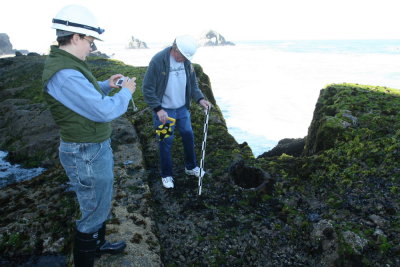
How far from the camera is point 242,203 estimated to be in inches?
215

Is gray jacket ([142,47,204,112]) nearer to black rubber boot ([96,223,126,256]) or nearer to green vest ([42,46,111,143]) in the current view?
green vest ([42,46,111,143])

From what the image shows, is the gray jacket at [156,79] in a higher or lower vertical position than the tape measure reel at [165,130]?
higher

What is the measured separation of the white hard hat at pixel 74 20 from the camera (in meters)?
2.61

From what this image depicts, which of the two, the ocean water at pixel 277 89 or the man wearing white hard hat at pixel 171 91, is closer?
the man wearing white hard hat at pixel 171 91

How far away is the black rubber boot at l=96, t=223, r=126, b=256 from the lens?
3674mm

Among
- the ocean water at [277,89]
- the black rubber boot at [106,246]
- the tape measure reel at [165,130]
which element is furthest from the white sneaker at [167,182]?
the ocean water at [277,89]

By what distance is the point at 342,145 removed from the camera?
261 inches

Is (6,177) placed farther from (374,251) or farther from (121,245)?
(374,251)

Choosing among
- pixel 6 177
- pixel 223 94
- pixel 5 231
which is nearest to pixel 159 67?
pixel 5 231

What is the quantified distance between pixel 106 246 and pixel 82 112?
2143 mm

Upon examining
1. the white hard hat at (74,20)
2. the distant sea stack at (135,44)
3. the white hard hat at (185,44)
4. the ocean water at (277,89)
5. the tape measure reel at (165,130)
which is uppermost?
the distant sea stack at (135,44)

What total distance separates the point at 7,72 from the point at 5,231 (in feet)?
56.9

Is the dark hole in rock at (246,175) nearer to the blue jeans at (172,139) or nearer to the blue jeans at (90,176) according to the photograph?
the blue jeans at (172,139)

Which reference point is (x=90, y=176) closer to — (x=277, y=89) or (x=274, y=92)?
(x=274, y=92)
